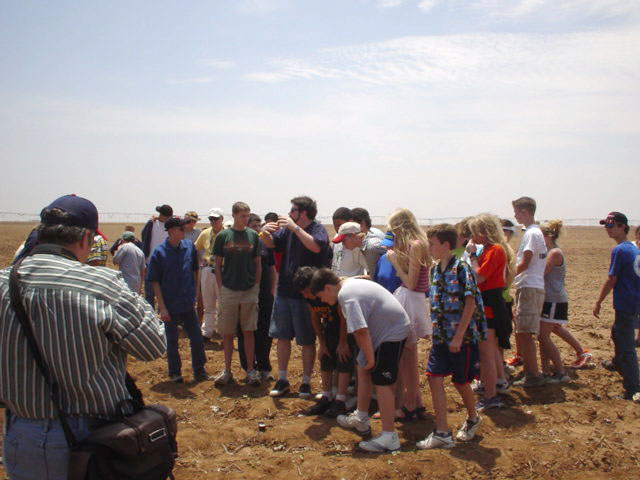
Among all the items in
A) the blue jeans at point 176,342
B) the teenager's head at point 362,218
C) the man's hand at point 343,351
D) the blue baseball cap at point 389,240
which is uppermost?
the teenager's head at point 362,218

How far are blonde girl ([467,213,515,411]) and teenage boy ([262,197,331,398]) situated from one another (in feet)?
5.51

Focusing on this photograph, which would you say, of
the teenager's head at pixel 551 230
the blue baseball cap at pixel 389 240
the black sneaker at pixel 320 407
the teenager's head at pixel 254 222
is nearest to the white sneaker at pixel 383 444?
the black sneaker at pixel 320 407

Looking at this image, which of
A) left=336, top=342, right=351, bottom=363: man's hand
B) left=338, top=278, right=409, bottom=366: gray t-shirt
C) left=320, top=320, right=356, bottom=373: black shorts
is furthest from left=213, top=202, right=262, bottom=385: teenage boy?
left=338, top=278, right=409, bottom=366: gray t-shirt

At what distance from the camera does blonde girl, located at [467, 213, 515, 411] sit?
5664 mm

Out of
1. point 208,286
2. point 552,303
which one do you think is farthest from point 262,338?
point 552,303

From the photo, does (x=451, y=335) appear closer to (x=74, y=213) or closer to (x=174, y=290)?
(x=74, y=213)

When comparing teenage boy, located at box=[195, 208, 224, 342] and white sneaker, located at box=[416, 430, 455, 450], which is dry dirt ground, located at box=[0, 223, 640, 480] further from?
teenage boy, located at box=[195, 208, 224, 342]

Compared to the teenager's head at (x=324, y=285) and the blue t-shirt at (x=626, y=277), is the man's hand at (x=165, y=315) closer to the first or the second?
the teenager's head at (x=324, y=285)

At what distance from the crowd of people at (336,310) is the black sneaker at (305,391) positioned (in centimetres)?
2

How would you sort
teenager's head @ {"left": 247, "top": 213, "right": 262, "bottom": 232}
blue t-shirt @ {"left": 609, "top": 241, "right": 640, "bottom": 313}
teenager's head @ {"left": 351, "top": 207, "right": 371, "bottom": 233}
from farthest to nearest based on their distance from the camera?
teenager's head @ {"left": 247, "top": 213, "right": 262, "bottom": 232} < teenager's head @ {"left": 351, "top": 207, "right": 371, "bottom": 233} < blue t-shirt @ {"left": 609, "top": 241, "right": 640, "bottom": 313}

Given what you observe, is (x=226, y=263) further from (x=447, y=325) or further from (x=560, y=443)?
(x=560, y=443)

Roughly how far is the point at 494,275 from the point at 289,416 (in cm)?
263

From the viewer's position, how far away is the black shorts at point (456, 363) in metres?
4.75

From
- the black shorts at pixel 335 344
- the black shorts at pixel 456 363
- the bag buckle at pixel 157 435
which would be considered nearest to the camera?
the bag buckle at pixel 157 435
